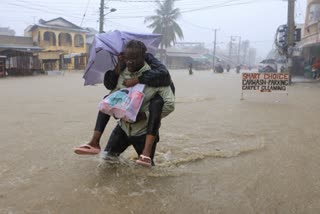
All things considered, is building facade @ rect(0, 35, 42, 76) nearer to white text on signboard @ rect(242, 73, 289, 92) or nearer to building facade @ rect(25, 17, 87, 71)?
building facade @ rect(25, 17, 87, 71)

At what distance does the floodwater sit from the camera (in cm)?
330

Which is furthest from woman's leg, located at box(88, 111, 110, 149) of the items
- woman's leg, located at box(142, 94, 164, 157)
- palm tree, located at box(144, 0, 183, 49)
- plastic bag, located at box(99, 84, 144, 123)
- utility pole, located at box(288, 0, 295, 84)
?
palm tree, located at box(144, 0, 183, 49)

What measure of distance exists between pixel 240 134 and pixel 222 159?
1.73 metres

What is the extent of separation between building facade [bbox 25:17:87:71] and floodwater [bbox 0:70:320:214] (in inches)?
1289

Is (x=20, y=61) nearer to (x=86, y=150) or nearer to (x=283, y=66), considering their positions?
(x=283, y=66)

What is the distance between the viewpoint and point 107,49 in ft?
12.0

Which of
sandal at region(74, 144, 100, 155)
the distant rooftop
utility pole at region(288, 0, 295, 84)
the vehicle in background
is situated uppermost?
the distant rooftop

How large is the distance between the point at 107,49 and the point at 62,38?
41.4 metres

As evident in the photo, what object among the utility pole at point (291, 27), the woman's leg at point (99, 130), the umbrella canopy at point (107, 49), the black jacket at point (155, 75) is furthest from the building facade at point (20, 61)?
the black jacket at point (155, 75)

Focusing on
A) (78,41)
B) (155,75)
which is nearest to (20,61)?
(78,41)

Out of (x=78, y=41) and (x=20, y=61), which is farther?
(x=78, y=41)

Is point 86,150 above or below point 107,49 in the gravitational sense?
below

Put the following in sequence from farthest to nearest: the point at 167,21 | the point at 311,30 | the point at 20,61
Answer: the point at 167,21
the point at 20,61
the point at 311,30

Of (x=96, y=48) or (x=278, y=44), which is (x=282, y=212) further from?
(x=278, y=44)
